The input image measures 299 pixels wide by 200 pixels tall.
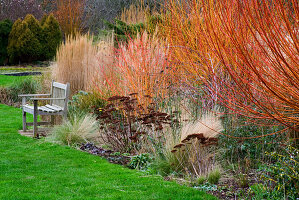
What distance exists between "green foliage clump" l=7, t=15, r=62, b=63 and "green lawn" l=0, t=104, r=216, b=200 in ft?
50.4

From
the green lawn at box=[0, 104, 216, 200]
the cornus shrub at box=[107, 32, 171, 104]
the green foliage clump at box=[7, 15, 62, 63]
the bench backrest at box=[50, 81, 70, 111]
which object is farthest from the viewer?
the green foliage clump at box=[7, 15, 62, 63]

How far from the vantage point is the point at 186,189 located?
3.85 m

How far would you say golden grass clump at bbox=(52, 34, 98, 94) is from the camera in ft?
28.5

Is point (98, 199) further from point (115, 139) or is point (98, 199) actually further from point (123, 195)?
point (115, 139)

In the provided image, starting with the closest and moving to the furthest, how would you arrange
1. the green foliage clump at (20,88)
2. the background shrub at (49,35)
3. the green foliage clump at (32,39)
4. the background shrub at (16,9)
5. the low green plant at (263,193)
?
the low green plant at (263,193) → the green foliage clump at (20,88) → the green foliage clump at (32,39) → the background shrub at (49,35) → the background shrub at (16,9)

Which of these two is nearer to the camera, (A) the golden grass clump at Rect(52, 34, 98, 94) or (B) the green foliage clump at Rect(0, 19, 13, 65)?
(A) the golden grass clump at Rect(52, 34, 98, 94)

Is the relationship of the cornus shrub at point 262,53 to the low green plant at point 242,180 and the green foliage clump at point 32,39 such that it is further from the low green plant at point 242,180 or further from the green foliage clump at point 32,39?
the green foliage clump at point 32,39

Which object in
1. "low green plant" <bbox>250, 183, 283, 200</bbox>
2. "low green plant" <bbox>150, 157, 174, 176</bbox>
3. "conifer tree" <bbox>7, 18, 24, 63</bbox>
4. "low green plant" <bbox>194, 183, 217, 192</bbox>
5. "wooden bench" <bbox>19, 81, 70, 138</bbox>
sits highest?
"conifer tree" <bbox>7, 18, 24, 63</bbox>

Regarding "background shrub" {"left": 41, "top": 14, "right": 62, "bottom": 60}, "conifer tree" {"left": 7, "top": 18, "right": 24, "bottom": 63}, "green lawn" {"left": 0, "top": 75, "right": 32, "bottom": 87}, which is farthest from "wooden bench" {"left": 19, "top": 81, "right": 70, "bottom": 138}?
"background shrub" {"left": 41, "top": 14, "right": 62, "bottom": 60}

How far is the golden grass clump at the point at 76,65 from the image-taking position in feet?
28.5

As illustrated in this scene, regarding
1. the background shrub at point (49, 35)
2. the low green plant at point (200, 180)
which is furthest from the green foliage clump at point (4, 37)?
the low green plant at point (200, 180)

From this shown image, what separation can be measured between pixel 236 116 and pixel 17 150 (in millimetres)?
3218

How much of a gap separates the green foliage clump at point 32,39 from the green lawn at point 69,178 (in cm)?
1536

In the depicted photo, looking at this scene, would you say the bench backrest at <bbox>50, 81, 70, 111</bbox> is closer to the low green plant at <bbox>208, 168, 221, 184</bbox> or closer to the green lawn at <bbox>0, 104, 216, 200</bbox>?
the green lawn at <bbox>0, 104, 216, 200</bbox>
